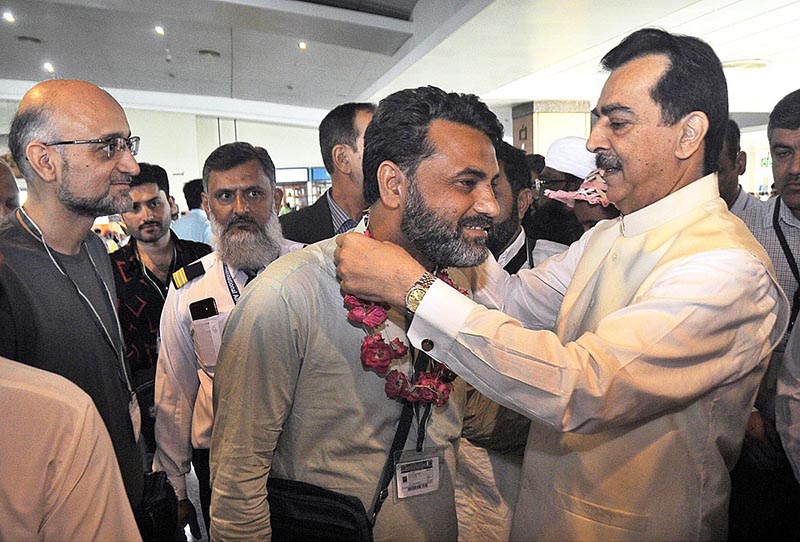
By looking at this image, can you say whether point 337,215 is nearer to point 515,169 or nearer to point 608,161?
point 515,169

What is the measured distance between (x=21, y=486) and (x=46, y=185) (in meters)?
1.24

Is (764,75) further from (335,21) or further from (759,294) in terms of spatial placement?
(759,294)

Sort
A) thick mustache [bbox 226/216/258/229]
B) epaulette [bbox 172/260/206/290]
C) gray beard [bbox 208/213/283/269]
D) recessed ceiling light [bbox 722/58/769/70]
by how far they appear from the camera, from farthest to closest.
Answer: recessed ceiling light [bbox 722/58/769/70] < thick mustache [bbox 226/216/258/229] < gray beard [bbox 208/213/283/269] < epaulette [bbox 172/260/206/290]

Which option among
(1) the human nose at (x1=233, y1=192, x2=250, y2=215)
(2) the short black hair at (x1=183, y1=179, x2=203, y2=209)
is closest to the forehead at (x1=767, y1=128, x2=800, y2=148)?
(1) the human nose at (x1=233, y1=192, x2=250, y2=215)

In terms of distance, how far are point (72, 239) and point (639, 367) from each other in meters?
A: 1.74

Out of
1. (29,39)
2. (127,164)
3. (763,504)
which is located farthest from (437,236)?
(29,39)

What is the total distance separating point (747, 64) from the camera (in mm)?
10102

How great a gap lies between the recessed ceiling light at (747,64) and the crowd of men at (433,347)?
30.9 ft

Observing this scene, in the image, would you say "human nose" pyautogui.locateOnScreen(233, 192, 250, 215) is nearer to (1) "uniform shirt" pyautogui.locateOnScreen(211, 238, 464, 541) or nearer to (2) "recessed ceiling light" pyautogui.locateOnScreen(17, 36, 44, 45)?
(1) "uniform shirt" pyautogui.locateOnScreen(211, 238, 464, 541)

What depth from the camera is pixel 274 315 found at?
1.46m

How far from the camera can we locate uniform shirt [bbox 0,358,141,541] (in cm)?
96

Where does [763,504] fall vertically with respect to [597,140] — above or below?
below

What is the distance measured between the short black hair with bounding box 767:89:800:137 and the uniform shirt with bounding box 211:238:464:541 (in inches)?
84.3

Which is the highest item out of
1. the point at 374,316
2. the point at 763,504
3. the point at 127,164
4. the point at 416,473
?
the point at 127,164
